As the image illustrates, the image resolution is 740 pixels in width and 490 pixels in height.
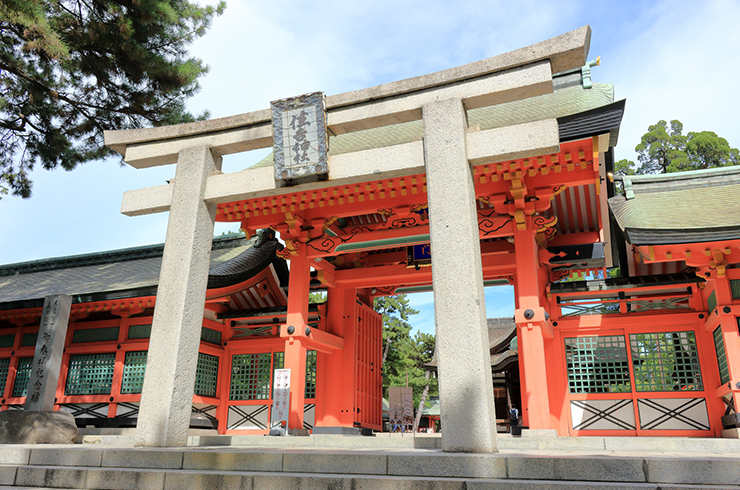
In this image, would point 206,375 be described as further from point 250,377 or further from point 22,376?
point 22,376

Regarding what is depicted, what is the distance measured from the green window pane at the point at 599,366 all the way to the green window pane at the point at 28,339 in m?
12.6

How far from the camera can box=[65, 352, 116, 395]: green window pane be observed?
1182cm

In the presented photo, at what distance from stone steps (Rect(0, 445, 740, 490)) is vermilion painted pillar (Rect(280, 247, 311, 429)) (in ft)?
14.2

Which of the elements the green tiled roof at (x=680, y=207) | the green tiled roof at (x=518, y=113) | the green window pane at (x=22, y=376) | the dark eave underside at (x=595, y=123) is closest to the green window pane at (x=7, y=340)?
the green window pane at (x=22, y=376)

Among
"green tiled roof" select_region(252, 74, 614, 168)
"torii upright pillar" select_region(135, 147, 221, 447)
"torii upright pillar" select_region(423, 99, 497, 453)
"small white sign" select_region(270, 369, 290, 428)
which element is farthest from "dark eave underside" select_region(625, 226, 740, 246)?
"torii upright pillar" select_region(135, 147, 221, 447)

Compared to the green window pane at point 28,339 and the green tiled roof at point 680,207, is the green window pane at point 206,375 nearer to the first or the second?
the green window pane at point 28,339

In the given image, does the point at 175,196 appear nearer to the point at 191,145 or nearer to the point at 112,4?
the point at 191,145

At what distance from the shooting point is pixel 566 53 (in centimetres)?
600

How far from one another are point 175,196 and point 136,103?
14.7 ft

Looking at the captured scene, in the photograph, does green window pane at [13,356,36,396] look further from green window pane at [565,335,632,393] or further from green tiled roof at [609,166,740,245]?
green tiled roof at [609,166,740,245]

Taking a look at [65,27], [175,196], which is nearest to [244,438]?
[175,196]

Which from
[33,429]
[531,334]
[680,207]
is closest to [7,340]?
[33,429]

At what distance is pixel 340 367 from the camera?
11852 mm

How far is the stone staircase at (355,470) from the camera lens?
3650 millimetres
